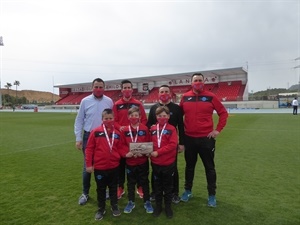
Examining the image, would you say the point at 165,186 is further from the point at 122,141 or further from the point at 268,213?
the point at 268,213

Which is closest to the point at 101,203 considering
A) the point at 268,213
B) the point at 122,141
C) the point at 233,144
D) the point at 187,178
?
the point at 122,141

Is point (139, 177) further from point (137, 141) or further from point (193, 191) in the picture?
point (193, 191)

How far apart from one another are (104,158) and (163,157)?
2.84 ft

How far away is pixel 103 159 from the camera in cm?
351

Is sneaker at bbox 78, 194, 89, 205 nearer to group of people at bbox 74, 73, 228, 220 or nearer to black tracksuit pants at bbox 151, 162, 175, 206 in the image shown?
group of people at bbox 74, 73, 228, 220

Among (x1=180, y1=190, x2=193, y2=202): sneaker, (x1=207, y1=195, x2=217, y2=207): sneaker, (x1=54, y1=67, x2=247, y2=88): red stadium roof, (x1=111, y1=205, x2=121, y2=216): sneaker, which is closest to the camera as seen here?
(x1=111, y1=205, x2=121, y2=216): sneaker

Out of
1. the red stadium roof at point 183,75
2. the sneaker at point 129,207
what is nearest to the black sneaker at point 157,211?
the sneaker at point 129,207

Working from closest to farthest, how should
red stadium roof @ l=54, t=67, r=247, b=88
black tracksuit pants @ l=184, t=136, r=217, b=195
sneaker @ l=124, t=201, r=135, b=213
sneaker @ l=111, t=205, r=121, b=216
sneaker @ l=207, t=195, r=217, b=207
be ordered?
sneaker @ l=111, t=205, r=121, b=216 → sneaker @ l=124, t=201, r=135, b=213 → sneaker @ l=207, t=195, r=217, b=207 → black tracksuit pants @ l=184, t=136, r=217, b=195 → red stadium roof @ l=54, t=67, r=247, b=88

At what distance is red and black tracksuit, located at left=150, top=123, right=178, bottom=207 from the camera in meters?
3.55

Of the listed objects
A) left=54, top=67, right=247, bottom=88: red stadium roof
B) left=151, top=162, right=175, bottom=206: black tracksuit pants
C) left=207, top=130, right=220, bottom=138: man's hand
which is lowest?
left=151, top=162, right=175, bottom=206: black tracksuit pants

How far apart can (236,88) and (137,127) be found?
128 ft

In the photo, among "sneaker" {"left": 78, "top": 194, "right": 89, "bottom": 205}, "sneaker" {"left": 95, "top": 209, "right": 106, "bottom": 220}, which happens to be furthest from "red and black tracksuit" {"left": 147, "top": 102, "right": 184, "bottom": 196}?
"sneaker" {"left": 78, "top": 194, "right": 89, "bottom": 205}

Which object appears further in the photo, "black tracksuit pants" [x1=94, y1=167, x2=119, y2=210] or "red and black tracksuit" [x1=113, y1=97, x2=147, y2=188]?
"red and black tracksuit" [x1=113, y1=97, x2=147, y2=188]

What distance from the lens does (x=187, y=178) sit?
13.6 feet
